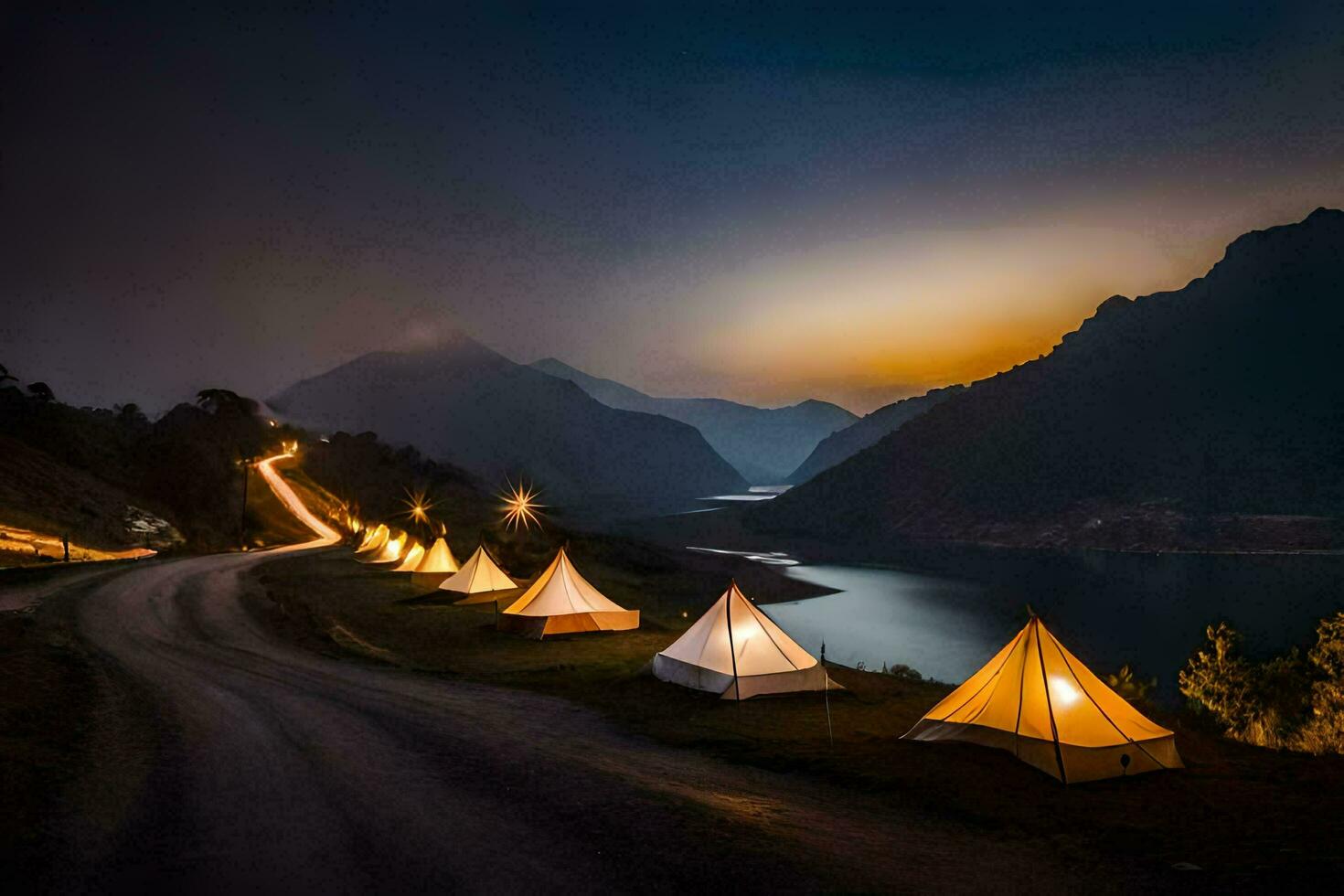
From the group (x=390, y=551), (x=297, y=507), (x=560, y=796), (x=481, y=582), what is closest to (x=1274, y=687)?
(x=560, y=796)

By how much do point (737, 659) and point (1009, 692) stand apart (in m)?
5.65

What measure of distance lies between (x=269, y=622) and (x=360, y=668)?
307 inches

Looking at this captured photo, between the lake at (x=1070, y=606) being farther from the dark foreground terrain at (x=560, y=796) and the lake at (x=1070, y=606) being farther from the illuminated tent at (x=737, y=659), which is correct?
the dark foreground terrain at (x=560, y=796)

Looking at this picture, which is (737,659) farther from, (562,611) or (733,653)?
(562,611)

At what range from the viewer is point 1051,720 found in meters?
11.4

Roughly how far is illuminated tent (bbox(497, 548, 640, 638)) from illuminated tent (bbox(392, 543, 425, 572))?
1694 cm

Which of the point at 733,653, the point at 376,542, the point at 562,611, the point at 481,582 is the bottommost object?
the point at 733,653

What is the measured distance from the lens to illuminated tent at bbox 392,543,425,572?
4009 centimetres

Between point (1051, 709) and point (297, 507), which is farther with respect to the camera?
point (297, 507)

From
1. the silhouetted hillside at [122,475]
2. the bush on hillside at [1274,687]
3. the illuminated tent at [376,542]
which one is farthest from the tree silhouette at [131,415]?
the bush on hillside at [1274,687]

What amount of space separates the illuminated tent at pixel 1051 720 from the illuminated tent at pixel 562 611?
42.3ft

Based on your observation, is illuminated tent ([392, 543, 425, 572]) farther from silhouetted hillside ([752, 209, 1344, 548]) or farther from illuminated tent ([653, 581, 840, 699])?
silhouetted hillside ([752, 209, 1344, 548])

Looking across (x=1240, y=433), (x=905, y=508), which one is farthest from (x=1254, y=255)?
(x=905, y=508)

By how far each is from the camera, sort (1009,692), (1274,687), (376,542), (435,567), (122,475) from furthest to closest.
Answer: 1. (122,475)
2. (376,542)
3. (435,567)
4. (1274,687)
5. (1009,692)
